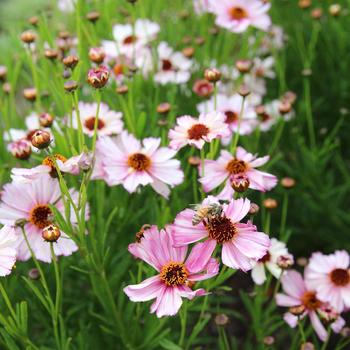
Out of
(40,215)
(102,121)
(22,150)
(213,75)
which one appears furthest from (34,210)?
(213,75)

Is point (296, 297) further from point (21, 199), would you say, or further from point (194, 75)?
point (194, 75)

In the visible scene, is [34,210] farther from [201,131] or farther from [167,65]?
[167,65]

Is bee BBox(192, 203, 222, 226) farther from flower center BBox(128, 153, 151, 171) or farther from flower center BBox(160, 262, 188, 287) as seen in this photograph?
flower center BBox(128, 153, 151, 171)

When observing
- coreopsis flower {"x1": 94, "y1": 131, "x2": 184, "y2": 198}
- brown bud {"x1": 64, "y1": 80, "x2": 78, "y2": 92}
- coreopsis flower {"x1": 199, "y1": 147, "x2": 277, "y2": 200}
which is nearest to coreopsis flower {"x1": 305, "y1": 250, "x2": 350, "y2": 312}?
coreopsis flower {"x1": 199, "y1": 147, "x2": 277, "y2": 200}

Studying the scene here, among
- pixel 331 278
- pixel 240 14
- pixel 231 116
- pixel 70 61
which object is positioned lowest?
pixel 331 278

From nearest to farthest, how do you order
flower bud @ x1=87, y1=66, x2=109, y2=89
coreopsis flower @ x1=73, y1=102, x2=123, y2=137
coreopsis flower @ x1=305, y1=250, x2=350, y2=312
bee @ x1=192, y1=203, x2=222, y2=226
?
1. bee @ x1=192, y1=203, x2=222, y2=226
2. flower bud @ x1=87, y1=66, x2=109, y2=89
3. coreopsis flower @ x1=305, y1=250, x2=350, y2=312
4. coreopsis flower @ x1=73, y1=102, x2=123, y2=137

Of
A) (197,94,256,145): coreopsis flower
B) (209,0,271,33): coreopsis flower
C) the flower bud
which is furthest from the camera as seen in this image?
(209,0,271,33): coreopsis flower
